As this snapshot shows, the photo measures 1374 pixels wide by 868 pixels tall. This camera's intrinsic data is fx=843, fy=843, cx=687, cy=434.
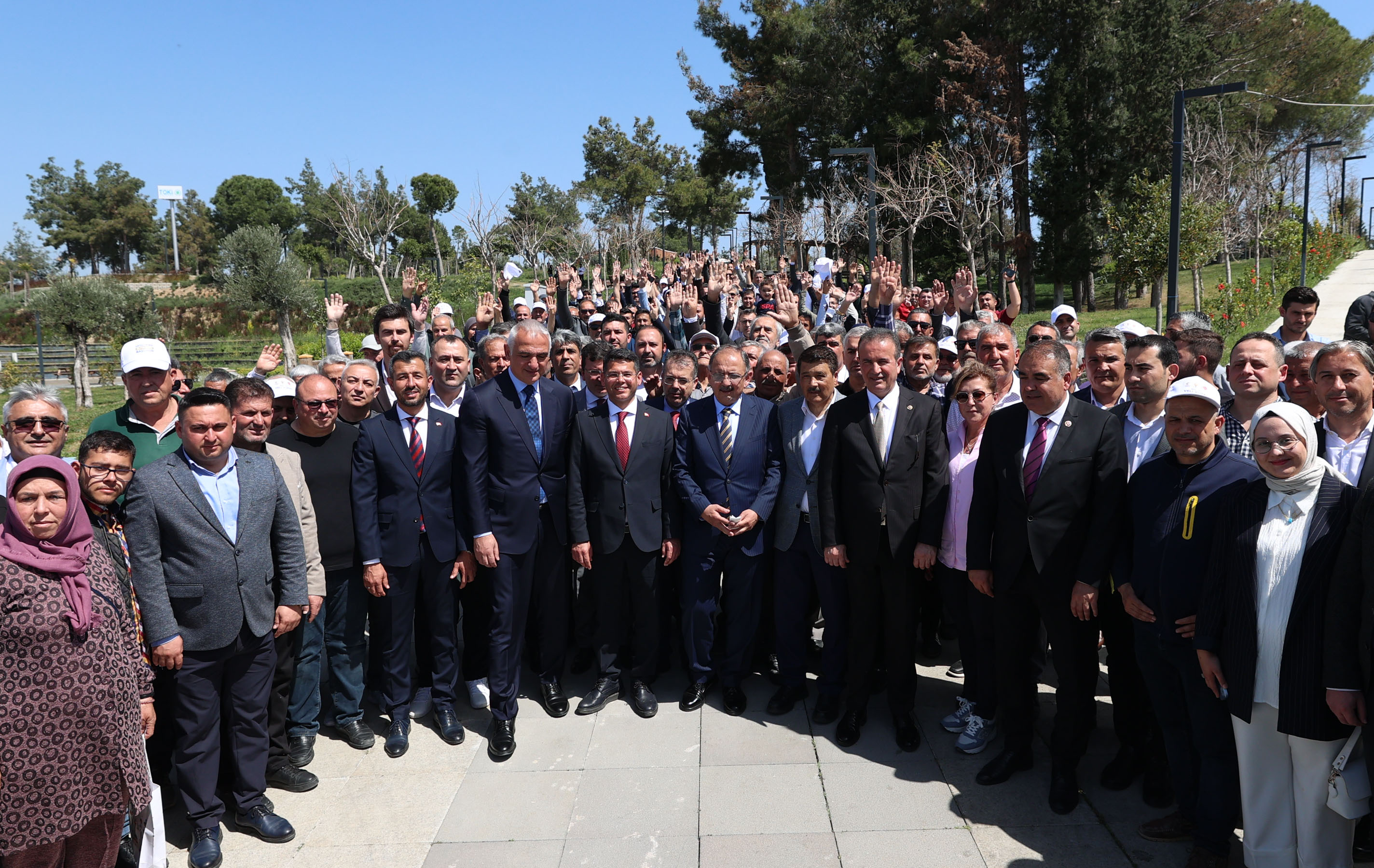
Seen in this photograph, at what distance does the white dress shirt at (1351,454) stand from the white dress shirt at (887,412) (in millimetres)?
1965

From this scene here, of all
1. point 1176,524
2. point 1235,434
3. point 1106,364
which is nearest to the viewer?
point 1176,524

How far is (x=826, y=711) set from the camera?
5051 mm

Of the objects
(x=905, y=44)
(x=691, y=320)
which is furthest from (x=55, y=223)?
(x=691, y=320)

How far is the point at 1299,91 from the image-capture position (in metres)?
41.5

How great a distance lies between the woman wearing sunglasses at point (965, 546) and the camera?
4.59m

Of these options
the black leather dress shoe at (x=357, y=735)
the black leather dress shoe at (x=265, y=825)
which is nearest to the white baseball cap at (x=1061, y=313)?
the black leather dress shoe at (x=357, y=735)

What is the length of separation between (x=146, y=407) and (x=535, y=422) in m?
2.04

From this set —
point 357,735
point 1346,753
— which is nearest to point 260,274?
point 357,735

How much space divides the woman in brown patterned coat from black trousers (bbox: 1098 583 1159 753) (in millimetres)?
4437

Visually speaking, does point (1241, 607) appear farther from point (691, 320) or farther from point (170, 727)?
point (691, 320)

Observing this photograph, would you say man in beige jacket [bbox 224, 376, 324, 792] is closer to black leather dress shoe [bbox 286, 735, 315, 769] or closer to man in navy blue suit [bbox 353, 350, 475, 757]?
black leather dress shoe [bbox 286, 735, 315, 769]

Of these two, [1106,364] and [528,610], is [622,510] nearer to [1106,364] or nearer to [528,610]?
[528,610]

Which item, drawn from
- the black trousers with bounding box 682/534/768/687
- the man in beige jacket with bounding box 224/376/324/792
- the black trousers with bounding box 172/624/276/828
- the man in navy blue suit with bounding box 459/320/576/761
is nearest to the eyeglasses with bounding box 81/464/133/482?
the man in beige jacket with bounding box 224/376/324/792

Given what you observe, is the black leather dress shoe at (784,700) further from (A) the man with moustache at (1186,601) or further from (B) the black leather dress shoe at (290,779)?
(B) the black leather dress shoe at (290,779)
